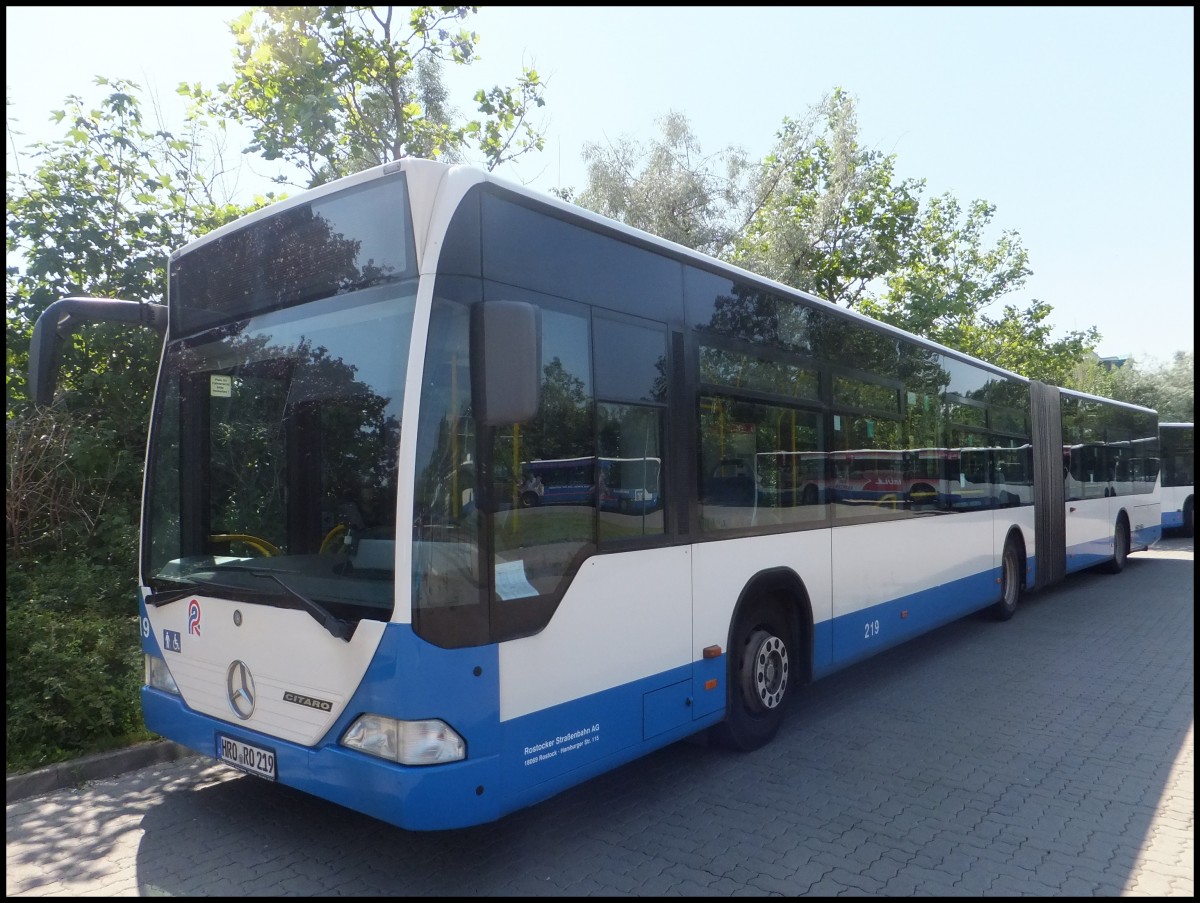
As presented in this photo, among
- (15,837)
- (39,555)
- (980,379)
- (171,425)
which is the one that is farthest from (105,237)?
(980,379)

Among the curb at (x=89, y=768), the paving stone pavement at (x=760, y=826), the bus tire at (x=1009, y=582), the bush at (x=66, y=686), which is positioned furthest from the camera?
the bus tire at (x=1009, y=582)

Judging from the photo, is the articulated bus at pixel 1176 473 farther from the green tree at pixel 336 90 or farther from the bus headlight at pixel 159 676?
the bus headlight at pixel 159 676

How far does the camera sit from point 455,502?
3760mm

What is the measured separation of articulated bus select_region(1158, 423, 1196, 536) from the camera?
878 inches

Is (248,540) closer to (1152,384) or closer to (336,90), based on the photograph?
(336,90)

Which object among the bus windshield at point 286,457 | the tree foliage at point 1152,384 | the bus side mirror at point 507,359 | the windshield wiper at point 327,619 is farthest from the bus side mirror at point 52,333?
the tree foliage at point 1152,384

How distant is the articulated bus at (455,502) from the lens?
12.2 ft

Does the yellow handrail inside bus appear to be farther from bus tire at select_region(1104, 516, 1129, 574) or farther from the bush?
bus tire at select_region(1104, 516, 1129, 574)

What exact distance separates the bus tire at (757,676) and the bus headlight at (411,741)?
2297 mm

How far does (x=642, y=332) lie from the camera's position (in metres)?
5.00

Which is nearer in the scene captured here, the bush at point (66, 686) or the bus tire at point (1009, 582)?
the bush at point (66, 686)

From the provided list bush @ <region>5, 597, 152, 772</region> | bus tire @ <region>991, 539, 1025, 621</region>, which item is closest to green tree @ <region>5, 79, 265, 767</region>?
bush @ <region>5, 597, 152, 772</region>

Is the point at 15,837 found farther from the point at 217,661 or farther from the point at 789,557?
the point at 789,557

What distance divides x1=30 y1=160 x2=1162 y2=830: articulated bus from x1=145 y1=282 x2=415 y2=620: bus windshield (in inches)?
0.6
